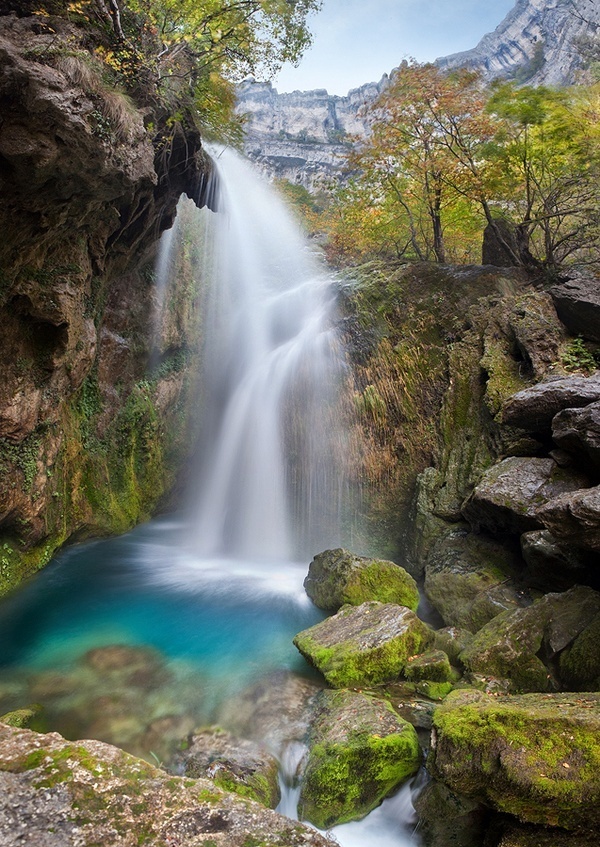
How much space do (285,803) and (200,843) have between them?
2.39m

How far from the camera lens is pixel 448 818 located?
405cm

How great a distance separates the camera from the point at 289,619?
27.3ft

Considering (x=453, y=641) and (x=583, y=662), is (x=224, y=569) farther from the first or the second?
(x=583, y=662)

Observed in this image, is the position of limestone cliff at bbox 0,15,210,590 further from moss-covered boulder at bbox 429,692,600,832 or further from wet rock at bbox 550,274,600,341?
wet rock at bbox 550,274,600,341

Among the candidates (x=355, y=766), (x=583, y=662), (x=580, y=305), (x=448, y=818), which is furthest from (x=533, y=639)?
(x=580, y=305)

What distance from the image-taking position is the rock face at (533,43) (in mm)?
52438

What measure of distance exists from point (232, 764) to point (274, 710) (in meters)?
1.16

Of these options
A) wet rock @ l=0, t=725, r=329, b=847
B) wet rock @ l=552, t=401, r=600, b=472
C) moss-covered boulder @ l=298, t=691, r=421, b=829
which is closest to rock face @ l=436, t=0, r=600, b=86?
wet rock @ l=552, t=401, r=600, b=472

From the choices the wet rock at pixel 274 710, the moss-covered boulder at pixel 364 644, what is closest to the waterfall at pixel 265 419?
the moss-covered boulder at pixel 364 644

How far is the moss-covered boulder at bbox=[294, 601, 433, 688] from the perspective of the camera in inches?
234

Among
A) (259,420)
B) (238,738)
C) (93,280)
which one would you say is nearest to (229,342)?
(259,420)

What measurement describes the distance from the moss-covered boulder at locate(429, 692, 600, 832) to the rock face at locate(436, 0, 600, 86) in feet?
197

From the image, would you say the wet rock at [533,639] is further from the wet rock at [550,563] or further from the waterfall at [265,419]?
the waterfall at [265,419]

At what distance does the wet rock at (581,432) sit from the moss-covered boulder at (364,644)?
3.50 m
